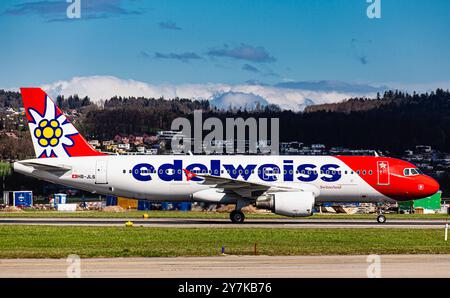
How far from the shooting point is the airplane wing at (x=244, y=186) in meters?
50.8

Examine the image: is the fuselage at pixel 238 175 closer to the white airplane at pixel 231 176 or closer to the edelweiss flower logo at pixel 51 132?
the white airplane at pixel 231 176

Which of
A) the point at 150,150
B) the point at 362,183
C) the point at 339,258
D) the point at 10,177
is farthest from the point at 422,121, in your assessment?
the point at 339,258

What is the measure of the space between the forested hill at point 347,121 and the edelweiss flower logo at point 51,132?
110810mm

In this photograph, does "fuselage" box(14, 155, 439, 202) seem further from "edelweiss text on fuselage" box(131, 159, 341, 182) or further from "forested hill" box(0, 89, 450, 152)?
"forested hill" box(0, 89, 450, 152)

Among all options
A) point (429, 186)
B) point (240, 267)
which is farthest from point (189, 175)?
point (240, 267)

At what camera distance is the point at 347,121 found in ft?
561

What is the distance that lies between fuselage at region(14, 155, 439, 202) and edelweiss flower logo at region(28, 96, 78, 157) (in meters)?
1.31

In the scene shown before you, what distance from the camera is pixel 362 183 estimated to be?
53.9 m

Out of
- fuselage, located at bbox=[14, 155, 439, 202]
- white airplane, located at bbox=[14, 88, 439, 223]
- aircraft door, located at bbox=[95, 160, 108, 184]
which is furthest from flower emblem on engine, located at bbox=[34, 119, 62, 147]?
aircraft door, located at bbox=[95, 160, 108, 184]

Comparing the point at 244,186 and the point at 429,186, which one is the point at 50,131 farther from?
the point at 429,186

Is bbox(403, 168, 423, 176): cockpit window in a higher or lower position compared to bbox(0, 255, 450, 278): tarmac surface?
higher

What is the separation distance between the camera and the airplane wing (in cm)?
5081

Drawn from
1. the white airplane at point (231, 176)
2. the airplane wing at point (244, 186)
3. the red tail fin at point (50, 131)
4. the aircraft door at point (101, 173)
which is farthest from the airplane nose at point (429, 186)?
the red tail fin at point (50, 131)
